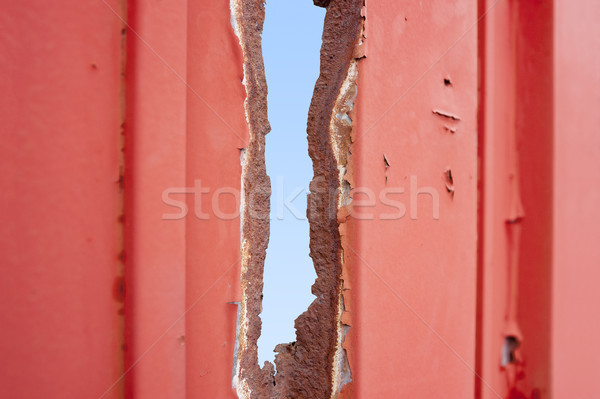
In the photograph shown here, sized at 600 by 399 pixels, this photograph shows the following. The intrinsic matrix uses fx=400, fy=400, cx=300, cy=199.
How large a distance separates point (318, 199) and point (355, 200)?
10 cm

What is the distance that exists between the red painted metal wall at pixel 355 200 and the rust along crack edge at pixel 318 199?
0.10 ft

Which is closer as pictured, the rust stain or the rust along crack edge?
the rust along crack edge

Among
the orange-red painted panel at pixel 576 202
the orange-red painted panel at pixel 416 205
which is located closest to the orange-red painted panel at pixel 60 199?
the orange-red painted panel at pixel 416 205

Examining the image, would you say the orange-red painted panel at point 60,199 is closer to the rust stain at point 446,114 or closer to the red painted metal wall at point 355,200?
the red painted metal wall at point 355,200

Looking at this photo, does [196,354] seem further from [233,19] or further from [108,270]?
[233,19]

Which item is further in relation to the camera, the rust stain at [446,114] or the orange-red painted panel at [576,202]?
the orange-red painted panel at [576,202]

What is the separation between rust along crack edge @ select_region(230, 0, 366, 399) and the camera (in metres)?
0.94

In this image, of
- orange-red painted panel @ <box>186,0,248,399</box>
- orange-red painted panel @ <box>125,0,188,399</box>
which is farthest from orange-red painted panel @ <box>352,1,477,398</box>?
orange-red painted panel @ <box>125,0,188,399</box>

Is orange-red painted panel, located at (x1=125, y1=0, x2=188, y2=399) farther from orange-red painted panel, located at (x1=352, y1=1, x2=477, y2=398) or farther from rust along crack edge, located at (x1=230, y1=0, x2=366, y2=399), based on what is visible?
orange-red painted panel, located at (x1=352, y1=1, x2=477, y2=398)

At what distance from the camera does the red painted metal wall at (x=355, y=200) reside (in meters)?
0.71

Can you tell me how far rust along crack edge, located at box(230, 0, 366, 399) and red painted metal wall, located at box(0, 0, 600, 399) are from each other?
3 cm

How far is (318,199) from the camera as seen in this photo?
1006 mm

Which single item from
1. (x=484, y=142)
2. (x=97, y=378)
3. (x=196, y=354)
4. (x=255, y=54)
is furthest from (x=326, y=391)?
(x=484, y=142)

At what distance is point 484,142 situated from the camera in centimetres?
134
